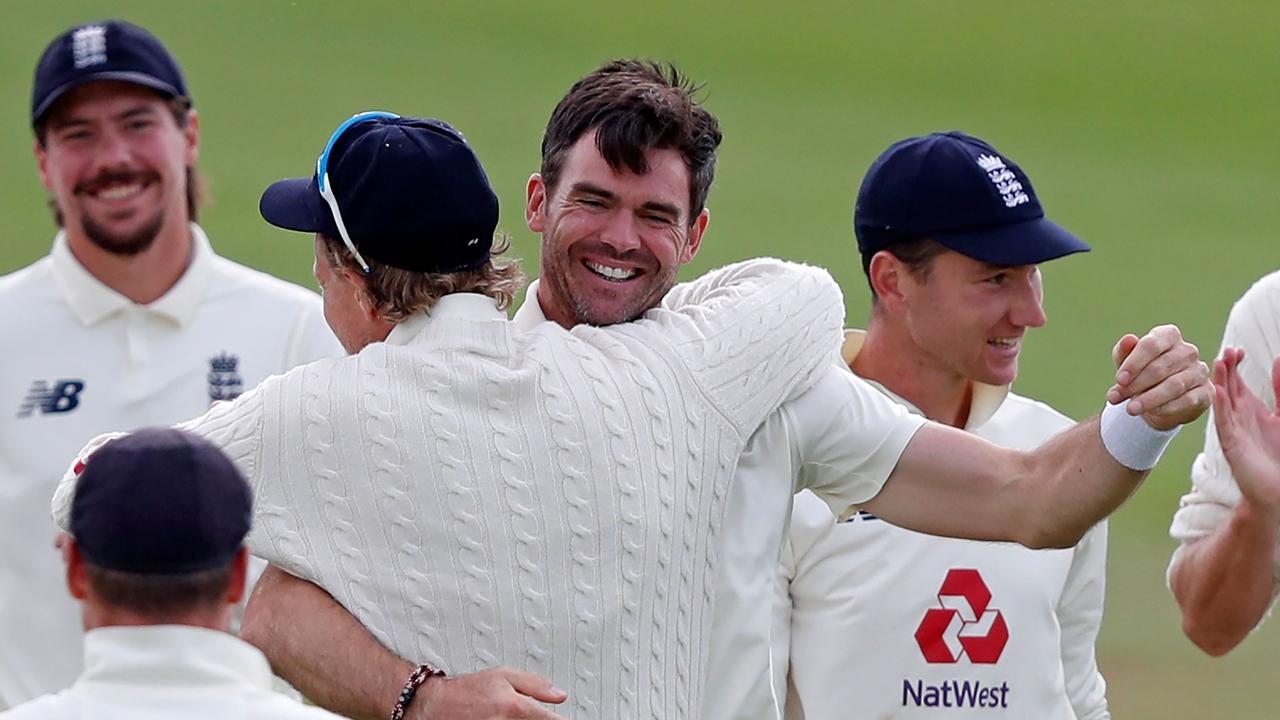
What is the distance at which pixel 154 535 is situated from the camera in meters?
2.16

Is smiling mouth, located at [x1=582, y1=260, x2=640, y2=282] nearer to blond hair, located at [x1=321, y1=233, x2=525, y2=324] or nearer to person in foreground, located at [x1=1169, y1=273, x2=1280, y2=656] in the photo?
blond hair, located at [x1=321, y1=233, x2=525, y2=324]

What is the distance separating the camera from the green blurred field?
12195 mm

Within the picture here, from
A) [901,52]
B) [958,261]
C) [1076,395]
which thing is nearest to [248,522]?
[958,261]

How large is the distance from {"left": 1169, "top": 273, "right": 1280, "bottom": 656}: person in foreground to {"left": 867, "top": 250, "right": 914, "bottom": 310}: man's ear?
0.61 m

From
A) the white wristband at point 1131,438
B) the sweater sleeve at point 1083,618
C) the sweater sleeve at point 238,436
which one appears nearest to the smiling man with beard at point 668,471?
the white wristband at point 1131,438

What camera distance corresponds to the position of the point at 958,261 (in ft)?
12.8

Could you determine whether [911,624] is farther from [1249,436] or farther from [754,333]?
[754,333]

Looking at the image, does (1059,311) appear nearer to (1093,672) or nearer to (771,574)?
(1093,672)

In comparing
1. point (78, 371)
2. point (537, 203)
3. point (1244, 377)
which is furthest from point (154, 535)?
point (1244, 377)

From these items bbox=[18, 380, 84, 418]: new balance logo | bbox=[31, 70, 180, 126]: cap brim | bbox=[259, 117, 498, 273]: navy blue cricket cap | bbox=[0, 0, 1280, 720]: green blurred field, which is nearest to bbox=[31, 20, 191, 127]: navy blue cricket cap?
bbox=[31, 70, 180, 126]: cap brim

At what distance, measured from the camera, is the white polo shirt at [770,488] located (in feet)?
9.73

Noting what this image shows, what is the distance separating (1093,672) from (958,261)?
2.65 ft

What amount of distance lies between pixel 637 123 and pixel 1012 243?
1.03 meters

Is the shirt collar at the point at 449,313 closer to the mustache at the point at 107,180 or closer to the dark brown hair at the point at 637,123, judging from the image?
the dark brown hair at the point at 637,123
